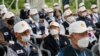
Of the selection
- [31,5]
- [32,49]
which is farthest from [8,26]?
[31,5]

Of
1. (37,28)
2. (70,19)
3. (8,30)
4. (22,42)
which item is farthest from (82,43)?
(70,19)

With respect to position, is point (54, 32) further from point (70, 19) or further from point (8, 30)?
point (70, 19)

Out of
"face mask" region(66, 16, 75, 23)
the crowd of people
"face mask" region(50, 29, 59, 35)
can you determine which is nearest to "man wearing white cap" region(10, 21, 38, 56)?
the crowd of people

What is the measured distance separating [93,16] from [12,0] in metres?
5.11

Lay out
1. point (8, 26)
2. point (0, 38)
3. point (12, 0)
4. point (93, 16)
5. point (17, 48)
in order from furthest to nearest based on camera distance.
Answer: point (12, 0) < point (93, 16) < point (8, 26) < point (0, 38) < point (17, 48)

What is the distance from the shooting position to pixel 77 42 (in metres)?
5.03

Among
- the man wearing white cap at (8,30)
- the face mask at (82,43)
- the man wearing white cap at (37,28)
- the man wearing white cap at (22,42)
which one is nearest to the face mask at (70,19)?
the man wearing white cap at (37,28)

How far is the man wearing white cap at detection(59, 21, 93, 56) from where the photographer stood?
4.96 m

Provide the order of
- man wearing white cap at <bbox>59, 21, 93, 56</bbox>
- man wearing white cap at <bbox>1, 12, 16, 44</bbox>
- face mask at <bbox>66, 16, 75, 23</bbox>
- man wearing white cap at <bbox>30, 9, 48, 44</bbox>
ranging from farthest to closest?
face mask at <bbox>66, 16, 75, 23</bbox>
man wearing white cap at <bbox>30, 9, 48, 44</bbox>
man wearing white cap at <bbox>1, 12, 16, 44</bbox>
man wearing white cap at <bbox>59, 21, 93, 56</bbox>

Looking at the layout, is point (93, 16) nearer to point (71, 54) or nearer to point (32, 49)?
point (32, 49)

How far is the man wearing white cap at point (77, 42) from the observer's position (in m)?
4.96

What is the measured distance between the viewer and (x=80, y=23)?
5164 millimetres

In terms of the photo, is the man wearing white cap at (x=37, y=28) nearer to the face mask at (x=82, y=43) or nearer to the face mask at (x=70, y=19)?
the face mask at (x=70, y=19)

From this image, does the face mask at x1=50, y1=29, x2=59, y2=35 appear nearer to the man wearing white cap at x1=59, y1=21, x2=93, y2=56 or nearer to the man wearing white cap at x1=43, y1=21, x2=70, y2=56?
the man wearing white cap at x1=43, y1=21, x2=70, y2=56
